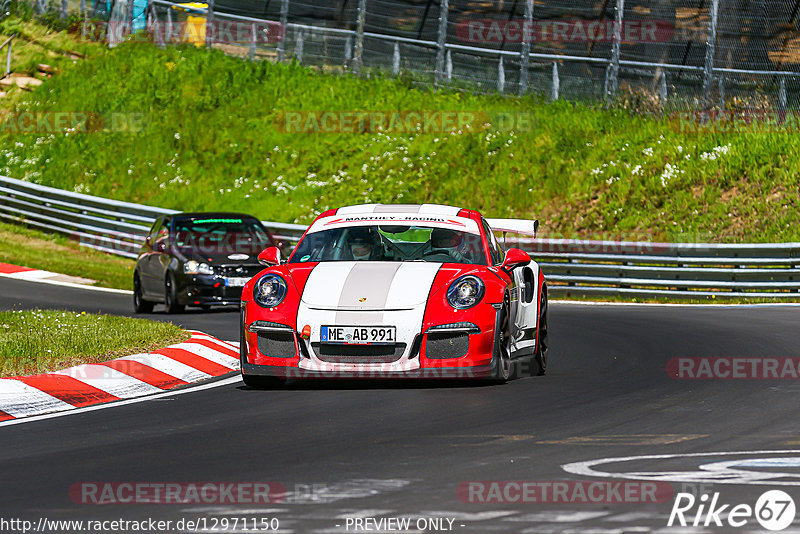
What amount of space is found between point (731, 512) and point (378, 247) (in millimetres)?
5845

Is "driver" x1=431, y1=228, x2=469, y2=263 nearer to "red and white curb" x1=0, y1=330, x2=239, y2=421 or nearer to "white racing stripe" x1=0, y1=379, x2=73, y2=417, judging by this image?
"red and white curb" x1=0, y1=330, x2=239, y2=421

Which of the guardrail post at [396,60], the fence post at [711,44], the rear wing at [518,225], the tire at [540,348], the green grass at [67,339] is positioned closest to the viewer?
the green grass at [67,339]

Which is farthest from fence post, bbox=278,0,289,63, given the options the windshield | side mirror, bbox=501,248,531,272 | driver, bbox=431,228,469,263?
side mirror, bbox=501,248,531,272

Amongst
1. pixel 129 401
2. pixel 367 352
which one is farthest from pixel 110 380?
pixel 367 352

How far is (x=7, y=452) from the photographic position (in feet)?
25.3

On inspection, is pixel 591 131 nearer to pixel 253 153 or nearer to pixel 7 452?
pixel 253 153

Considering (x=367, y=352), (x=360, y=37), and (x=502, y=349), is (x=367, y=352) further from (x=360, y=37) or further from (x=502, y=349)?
(x=360, y=37)

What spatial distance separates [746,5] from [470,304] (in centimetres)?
1835

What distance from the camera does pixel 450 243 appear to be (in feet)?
37.7

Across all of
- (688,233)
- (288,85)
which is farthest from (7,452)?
(288,85)

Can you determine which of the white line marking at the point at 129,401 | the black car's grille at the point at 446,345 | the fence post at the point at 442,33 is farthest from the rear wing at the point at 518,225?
the fence post at the point at 442,33
